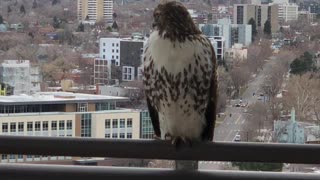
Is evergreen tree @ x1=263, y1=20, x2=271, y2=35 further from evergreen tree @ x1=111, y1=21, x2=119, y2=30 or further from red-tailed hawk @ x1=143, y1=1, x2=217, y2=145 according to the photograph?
red-tailed hawk @ x1=143, y1=1, x2=217, y2=145

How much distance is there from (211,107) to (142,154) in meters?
0.58

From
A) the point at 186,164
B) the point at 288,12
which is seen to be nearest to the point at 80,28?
the point at 288,12

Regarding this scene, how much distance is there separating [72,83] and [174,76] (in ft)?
3.67

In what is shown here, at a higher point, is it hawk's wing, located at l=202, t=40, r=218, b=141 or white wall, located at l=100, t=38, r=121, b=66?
white wall, located at l=100, t=38, r=121, b=66

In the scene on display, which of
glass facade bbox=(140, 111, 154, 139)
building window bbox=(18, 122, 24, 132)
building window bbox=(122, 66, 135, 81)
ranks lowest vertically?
building window bbox=(18, 122, 24, 132)

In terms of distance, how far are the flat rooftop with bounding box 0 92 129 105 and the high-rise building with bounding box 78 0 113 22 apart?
357mm

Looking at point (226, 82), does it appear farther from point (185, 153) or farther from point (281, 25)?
point (185, 153)

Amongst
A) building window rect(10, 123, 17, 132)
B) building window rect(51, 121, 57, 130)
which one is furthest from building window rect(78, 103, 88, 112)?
building window rect(10, 123, 17, 132)

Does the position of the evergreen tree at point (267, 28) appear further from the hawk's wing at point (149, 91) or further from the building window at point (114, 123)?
the hawk's wing at point (149, 91)

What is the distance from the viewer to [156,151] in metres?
1.00

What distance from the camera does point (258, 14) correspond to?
8.56ft

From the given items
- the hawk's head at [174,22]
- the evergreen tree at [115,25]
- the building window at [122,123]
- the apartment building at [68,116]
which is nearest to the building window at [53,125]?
the apartment building at [68,116]

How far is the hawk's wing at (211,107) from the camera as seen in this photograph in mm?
1511

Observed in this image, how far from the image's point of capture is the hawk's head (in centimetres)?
146
